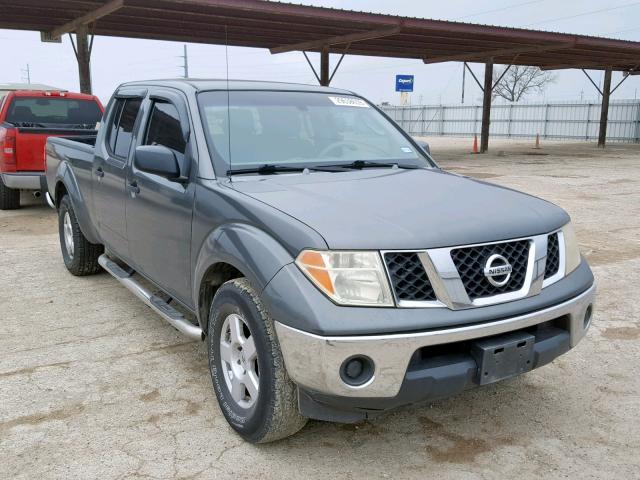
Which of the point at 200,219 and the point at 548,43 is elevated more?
the point at 548,43

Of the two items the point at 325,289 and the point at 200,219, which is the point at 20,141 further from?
the point at 325,289

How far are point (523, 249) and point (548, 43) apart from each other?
21722 mm

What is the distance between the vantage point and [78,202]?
5383mm

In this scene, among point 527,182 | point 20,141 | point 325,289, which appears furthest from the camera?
point 527,182

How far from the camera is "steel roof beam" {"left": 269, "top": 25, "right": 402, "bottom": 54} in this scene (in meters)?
18.2

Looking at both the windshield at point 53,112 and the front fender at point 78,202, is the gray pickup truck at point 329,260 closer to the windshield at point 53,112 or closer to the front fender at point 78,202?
the front fender at point 78,202

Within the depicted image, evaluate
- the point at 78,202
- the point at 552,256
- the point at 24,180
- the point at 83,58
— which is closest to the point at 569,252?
the point at 552,256

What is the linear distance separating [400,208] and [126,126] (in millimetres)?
2618

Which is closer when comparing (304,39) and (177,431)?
(177,431)

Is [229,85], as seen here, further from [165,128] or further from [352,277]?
[352,277]

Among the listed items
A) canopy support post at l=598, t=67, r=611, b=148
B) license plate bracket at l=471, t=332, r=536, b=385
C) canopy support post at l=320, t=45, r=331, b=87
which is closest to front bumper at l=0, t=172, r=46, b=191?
license plate bracket at l=471, t=332, r=536, b=385

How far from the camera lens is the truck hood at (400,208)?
253cm

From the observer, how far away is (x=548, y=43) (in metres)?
21.9

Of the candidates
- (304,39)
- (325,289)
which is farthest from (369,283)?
(304,39)
